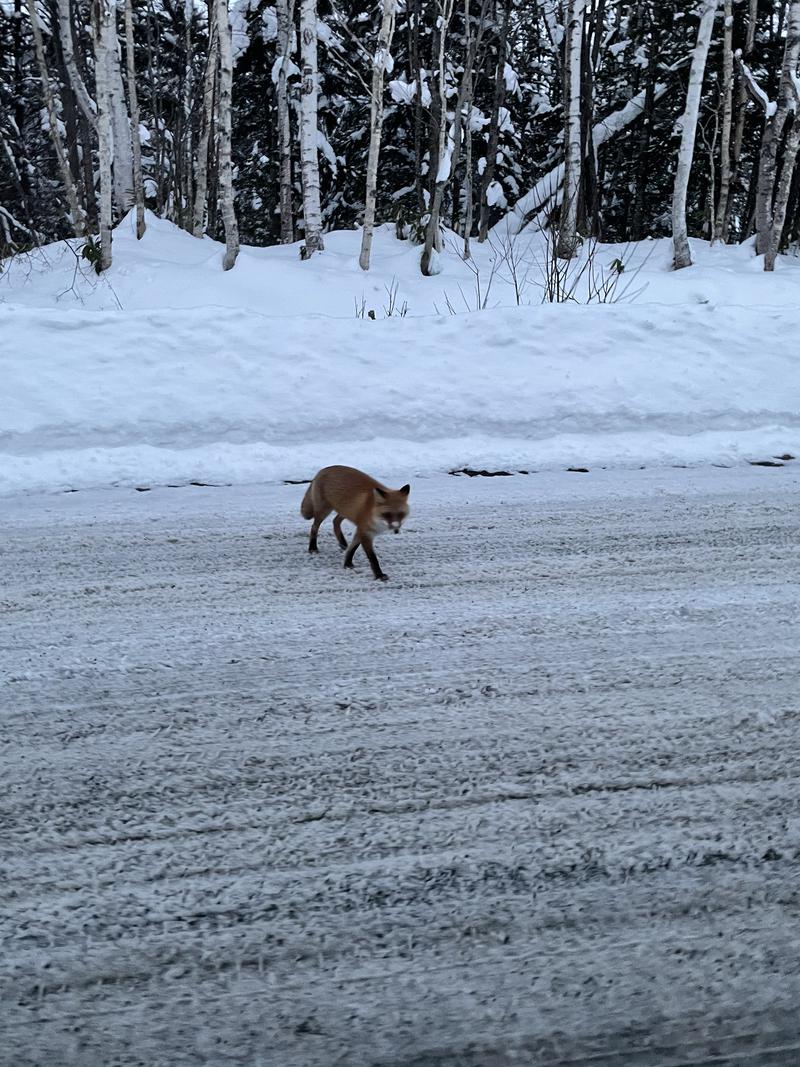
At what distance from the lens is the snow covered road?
1854 millimetres

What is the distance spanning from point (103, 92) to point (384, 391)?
10.0 metres

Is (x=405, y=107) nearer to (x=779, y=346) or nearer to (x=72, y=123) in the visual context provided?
(x=72, y=123)

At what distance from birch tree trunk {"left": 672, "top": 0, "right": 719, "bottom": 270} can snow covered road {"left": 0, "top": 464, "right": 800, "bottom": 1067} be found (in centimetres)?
1631

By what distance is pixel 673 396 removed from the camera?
27.9ft

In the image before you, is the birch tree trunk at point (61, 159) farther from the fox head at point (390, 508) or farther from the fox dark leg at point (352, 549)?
the fox head at point (390, 508)

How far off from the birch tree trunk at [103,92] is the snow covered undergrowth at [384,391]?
724 cm

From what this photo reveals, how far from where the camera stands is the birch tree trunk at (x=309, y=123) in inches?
639

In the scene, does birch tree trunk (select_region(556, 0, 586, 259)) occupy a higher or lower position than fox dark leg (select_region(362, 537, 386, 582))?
higher

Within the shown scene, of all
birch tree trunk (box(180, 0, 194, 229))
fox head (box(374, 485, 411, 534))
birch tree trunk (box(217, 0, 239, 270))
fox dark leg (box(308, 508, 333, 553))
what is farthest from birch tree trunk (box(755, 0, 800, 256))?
fox head (box(374, 485, 411, 534))

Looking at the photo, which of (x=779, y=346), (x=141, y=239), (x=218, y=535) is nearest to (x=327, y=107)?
(x=141, y=239)

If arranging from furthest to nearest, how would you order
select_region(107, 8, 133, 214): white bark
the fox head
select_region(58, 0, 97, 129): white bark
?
select_region(58, 0, 97, 129): white bark → select_region(107, 8, 133, 214): white bark → the fox head

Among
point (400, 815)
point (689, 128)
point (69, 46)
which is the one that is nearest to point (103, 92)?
point (69, 46)

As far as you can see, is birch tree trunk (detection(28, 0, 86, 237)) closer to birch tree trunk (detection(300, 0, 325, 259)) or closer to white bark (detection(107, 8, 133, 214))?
white bark (detection(107, 8, 133, 214))

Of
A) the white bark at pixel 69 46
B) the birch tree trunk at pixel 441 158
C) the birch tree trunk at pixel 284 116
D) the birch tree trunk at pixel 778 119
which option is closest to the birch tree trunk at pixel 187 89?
the birch tree trunk at pixel 284 116
